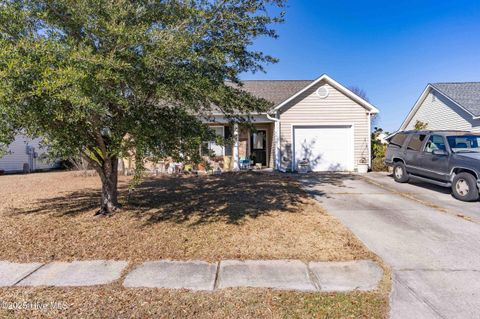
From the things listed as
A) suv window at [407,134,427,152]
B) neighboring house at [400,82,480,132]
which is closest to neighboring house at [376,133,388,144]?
neighboring house at [400,82,480,132]

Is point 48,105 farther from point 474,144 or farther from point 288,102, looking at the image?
point 288,102

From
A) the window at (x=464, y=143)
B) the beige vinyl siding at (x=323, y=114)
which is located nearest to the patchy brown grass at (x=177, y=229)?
the window at (x=464, y=143)

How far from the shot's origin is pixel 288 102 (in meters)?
14.6

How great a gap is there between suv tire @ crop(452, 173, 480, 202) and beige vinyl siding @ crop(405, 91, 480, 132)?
8022mm

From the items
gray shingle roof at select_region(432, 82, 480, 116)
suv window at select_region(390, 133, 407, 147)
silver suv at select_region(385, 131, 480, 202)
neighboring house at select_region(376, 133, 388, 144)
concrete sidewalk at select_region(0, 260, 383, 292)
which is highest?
gray shingle roof at select_region(432, 82, 480, 116)

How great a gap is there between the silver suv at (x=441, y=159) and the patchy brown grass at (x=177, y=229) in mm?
4074

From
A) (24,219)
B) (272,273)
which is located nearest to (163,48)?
(272,273)

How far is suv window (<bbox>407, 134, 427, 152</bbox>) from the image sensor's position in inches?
390

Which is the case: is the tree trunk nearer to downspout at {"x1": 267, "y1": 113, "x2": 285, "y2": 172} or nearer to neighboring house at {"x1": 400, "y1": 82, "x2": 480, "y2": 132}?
downspout at {"x1": 267, "y1": 113, "x2": 285, "y2": 172}

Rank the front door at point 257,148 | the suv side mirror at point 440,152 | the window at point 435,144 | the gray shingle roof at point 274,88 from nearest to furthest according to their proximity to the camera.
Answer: the suv side mirror at point 440,152, the window at point 435,144, the gray shingle roof at point 274,88, the front door at point 257,148

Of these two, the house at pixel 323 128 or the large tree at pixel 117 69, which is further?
the house at pixel 323 128

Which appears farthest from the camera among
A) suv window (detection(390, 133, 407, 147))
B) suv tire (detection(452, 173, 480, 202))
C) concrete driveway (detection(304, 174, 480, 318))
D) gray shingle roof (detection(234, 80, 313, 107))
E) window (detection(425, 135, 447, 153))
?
gray shingle roof (detection(234, 80, 313, 107))

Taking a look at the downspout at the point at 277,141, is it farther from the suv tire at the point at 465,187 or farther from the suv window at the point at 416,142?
the suv tire at the point at 465,187

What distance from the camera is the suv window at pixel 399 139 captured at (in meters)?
10.8
